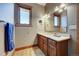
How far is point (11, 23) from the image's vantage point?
1.92m

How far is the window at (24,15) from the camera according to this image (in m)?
1.82

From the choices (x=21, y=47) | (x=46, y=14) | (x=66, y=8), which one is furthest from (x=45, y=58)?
(x=66, y=8)

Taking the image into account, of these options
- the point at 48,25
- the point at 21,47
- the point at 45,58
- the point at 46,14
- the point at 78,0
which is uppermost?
the point at 78,0

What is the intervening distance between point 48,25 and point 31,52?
1.69 ft

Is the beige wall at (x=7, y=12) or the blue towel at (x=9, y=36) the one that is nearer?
the beige wall at (x=7, y=12)

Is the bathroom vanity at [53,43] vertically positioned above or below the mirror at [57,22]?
below

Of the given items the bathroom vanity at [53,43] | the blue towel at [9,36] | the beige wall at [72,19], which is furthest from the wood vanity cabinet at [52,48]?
the blue towel at [9,36]

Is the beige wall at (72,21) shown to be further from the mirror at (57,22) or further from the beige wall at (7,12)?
the beige wall at (7,12)

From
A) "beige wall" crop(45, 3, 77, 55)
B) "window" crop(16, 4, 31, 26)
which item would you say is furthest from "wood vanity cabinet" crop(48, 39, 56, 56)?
"window" crop(16, 4, 31, 26)

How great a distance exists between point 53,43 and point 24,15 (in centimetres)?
62

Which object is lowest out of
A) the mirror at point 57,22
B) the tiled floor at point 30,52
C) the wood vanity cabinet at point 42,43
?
the tiled floor at point 30,52

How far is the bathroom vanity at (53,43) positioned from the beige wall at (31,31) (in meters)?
0.10

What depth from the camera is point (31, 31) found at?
1.90 metres

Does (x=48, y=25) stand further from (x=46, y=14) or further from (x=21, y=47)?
(x=21, y=47)
